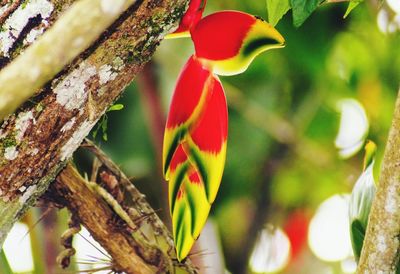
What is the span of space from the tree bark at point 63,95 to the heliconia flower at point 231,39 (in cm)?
4

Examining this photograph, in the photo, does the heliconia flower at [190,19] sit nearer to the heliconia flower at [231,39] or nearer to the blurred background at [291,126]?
the heliconia flower at [231,39]

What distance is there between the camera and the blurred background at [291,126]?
1.12 m

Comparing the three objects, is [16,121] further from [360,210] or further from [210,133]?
[360,210]

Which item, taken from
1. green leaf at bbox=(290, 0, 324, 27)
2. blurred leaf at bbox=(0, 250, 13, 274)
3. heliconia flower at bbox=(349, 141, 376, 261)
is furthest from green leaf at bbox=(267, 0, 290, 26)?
blurred leaf at bbox=(0, 250, 13, 274)

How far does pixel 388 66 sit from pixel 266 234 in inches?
12.7

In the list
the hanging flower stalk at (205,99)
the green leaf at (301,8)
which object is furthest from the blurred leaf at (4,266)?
the green leaf at (301,8)

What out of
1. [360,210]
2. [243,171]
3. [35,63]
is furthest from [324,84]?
[35,63]

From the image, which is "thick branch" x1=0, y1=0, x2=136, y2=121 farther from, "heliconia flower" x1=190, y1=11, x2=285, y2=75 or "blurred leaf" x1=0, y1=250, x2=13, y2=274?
"blurred leaf" x1=0, y1=250, x2=13, y2=274

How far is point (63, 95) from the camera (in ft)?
1.52

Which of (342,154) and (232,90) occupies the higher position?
(232,90)

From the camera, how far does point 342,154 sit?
1235 millimetres

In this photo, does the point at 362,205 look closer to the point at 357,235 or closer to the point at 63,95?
the point at 357,235

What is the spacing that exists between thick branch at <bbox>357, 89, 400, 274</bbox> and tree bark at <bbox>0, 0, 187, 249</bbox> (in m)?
0.17

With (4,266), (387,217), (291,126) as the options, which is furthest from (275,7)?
(291,126)
